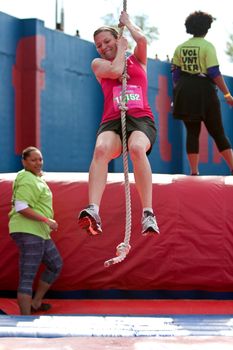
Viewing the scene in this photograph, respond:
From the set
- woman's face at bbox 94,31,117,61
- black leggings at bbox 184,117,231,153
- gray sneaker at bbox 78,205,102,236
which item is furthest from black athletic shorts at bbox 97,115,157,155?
black leggings at bbox 184,117,231,153

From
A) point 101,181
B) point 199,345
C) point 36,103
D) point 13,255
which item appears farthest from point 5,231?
point 36,103

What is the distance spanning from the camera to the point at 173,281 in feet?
23.4

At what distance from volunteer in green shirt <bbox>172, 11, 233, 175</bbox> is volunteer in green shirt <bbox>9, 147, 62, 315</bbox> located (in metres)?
1.57

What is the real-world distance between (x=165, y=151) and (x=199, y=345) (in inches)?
523

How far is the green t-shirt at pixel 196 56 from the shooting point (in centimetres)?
727

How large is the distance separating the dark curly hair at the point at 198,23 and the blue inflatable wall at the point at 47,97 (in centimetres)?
551

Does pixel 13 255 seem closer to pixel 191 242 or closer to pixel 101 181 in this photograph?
pixel 191 242

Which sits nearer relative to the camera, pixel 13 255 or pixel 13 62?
pixel 13 255

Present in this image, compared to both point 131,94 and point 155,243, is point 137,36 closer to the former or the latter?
point 131,94

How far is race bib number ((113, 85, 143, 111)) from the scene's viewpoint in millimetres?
5453

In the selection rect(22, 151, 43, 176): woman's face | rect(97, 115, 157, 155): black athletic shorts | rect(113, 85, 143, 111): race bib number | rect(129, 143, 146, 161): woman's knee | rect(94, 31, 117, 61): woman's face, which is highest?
rect(94, 31, 117, 61): woman's face

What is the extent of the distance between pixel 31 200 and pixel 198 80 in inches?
79.3

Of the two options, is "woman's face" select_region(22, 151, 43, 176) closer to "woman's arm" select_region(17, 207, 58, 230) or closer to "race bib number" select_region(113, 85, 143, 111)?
"woman's arm" select_region(17, 207, 58, 230)

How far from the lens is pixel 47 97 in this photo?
43.2 ft
